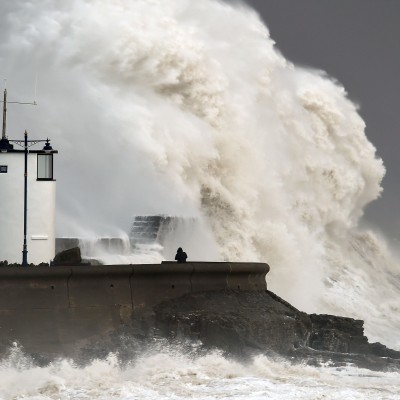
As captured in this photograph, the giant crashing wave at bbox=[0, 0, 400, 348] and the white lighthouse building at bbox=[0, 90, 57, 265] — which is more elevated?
the giant crashing wave at bbox=[0, 0, 400, 348]

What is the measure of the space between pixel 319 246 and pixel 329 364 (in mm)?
18267

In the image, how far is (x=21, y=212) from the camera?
56.6 ft

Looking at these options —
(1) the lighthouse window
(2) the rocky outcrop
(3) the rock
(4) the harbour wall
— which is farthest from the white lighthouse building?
(2) the rocky outcrop

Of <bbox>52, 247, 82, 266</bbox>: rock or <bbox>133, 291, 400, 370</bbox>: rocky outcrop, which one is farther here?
<bbox>52, 247, 82, 266</bbox>: rock

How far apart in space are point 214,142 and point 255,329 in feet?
48.1

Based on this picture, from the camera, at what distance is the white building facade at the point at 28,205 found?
17234 mm

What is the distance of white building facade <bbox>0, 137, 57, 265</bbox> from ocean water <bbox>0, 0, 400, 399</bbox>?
418 centimetres

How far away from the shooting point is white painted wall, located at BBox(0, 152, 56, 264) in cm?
1723

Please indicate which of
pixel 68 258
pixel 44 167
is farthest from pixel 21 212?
pixel 68 258

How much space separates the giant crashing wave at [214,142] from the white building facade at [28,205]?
6.32 metres

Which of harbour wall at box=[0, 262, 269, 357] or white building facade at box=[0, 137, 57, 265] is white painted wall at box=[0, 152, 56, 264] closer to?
white building facade at box=[0, 137, 57, 265]

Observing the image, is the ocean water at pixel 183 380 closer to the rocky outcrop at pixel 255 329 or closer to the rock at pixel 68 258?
the rocky outcrop at pixel 255 329

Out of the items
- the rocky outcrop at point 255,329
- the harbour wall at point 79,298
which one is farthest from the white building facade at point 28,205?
the rocky outcrop at point 255,329

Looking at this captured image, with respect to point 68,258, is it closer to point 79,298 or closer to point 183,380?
point 79,298
